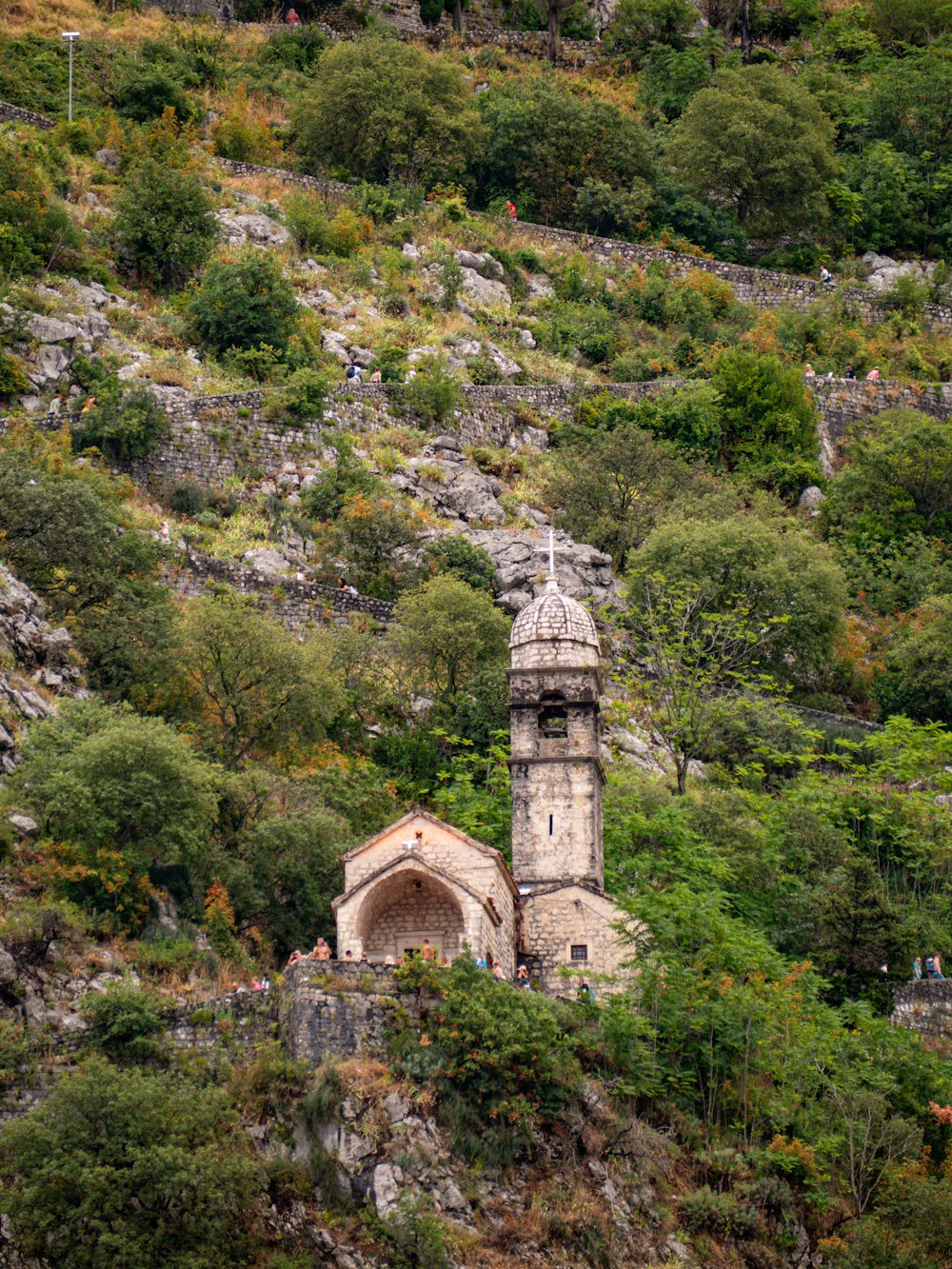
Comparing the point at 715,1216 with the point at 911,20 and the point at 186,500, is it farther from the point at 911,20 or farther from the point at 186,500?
the point at 911,20

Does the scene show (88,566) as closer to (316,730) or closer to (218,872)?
(316,730)

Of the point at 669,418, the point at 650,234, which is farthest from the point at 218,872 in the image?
the point at 650,234

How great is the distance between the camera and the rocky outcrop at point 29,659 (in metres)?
45.6

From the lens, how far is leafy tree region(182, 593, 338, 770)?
47750 mm

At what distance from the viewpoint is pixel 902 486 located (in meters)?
66.6

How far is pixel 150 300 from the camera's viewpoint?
221 feet

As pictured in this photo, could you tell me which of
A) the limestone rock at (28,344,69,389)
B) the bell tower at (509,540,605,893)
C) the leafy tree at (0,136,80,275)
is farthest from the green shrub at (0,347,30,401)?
the bell tower at (509,540,605,893)

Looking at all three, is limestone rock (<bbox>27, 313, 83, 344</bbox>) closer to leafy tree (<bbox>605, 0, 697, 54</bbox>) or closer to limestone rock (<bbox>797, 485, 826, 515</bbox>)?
limestone rock (<bbox>797, 485, 826, 515</bbox>)

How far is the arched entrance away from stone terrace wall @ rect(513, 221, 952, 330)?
41.0 metres

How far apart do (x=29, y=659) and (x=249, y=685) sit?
4.31 m

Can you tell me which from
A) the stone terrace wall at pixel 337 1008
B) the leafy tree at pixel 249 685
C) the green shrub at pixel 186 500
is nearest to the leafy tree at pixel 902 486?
the green shrub at pixel 186 500

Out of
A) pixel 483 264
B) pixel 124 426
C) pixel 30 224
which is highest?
pixel 483 264

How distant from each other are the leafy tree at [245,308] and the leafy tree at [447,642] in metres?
15.0

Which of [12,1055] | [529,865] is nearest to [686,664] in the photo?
[529,865]
